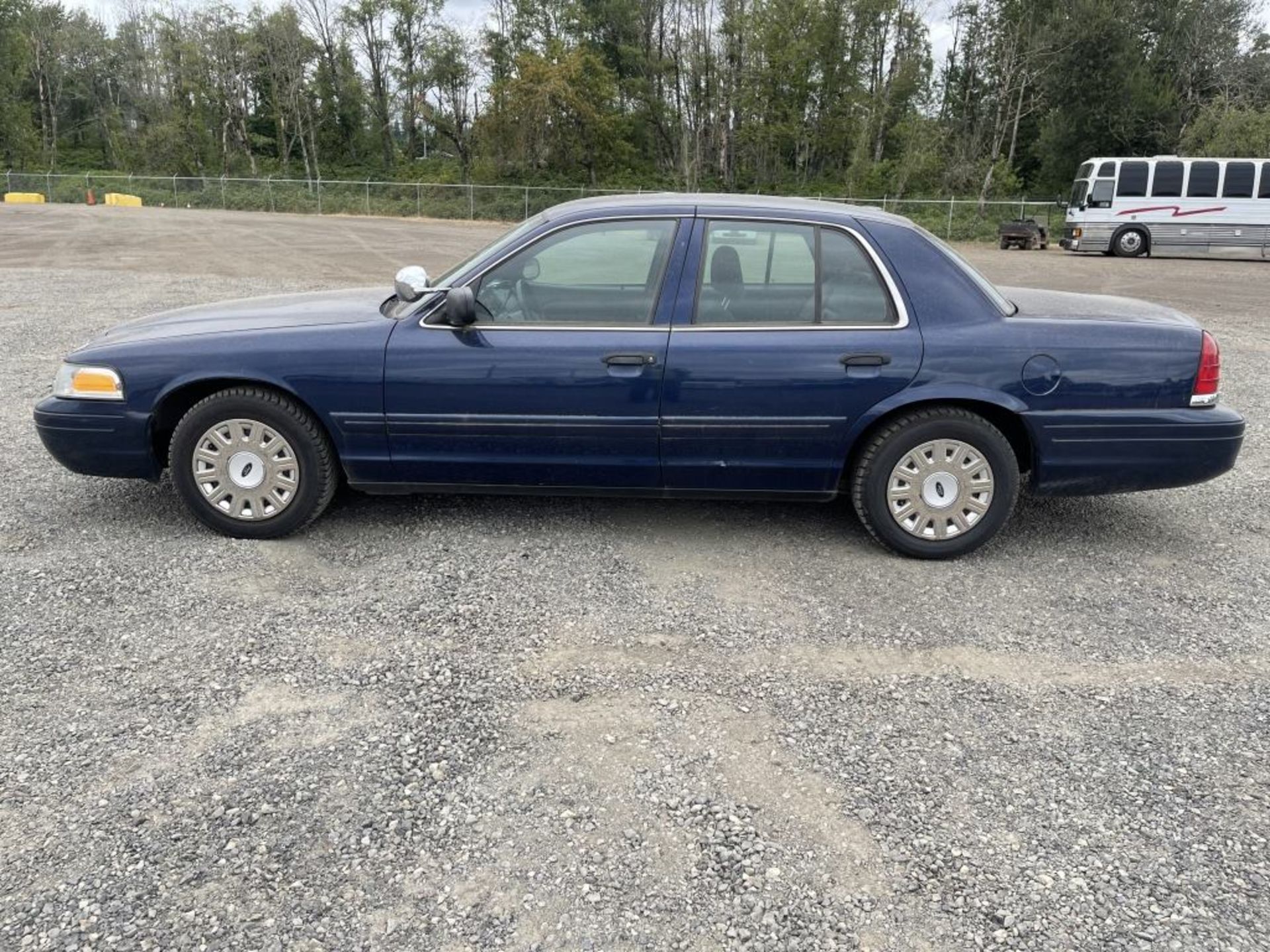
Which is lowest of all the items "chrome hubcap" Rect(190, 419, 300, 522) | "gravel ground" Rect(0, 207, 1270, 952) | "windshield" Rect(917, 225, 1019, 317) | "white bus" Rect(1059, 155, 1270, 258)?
"gravel ground" Rect(0, 207, 1270, 952)

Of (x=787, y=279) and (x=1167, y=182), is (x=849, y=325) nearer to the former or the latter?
(x=787, y=279)

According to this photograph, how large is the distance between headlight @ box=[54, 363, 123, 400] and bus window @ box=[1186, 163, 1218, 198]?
1095 inches

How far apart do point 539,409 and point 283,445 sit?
3.94 feet

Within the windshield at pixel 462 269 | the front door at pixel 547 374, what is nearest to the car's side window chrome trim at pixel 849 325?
the front door at pixel 547 374

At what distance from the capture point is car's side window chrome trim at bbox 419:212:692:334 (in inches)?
174

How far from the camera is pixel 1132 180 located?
2588 cm

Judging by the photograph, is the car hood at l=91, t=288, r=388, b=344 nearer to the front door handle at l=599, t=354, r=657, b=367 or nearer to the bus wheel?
the front door handle at l=599, t=354, r=657, b=367

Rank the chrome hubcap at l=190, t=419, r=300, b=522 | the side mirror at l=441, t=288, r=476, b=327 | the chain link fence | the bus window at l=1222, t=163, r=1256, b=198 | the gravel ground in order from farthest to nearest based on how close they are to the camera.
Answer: the chain link fence → the bus window at l=1222, t=163, r=1256, b=198 → the chrome hubcap at l=190, t=419, r=300, b=522 → the side mirror at l=441, t=288, r=476, b=327 → the gravel ground

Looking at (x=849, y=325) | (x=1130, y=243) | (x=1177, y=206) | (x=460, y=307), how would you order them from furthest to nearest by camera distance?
(x=1130, y=243) → (x=1177, y=206) → (x=849, y=325) → (x=460, y=307)

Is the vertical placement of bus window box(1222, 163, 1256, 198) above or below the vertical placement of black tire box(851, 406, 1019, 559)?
above

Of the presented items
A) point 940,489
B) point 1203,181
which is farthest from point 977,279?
point 1203,181

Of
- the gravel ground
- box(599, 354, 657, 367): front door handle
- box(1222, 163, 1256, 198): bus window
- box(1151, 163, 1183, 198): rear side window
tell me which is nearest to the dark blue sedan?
box(599, 354, 657, 367): front door handle

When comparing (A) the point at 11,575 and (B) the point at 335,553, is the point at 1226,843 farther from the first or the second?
(A) the point at 11,575

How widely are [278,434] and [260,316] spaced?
0.67 meters
